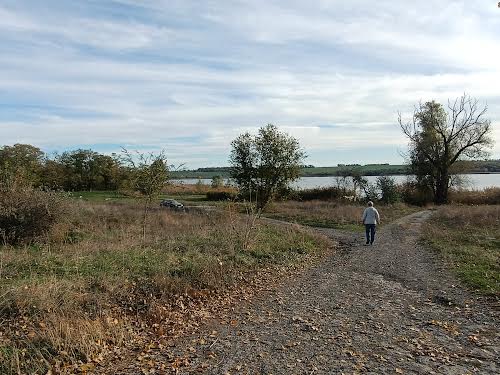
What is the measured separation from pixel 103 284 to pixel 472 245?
49.9 ft

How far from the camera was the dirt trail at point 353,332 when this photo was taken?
6.49 m

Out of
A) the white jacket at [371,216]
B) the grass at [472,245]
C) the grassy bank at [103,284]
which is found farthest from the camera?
the white jacket at [371,216]

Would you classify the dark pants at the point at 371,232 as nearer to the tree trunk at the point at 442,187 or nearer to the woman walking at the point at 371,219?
the woman walking at the point at 371,219

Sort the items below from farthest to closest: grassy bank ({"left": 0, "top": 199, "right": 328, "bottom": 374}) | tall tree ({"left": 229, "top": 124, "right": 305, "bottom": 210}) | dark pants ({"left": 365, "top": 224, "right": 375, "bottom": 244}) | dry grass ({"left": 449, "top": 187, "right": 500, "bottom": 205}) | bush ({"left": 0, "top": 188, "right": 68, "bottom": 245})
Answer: dry grass ({"left": 449, "top": 187, "right": 500, "bottom": 205}) < tall tree ({"left": 229, "top": 124, "right": 305, "bottom": 210}) < dark pants ({"left": 365, "top": 224, "right": 375, "bottom": 244}) < bush ({"left": 0, "top": 188, "right": 68, "bottom": 245}) < grassy bank ({"left": 0, "top": 199, "right": 328, "bottom": 374})

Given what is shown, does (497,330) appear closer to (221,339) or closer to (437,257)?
(221,339)

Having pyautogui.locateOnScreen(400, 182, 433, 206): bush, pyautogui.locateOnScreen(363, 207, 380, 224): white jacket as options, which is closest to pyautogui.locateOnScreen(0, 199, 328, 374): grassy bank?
pyautogui.locateOnScreen(363, 207, 380, 224): white jacket

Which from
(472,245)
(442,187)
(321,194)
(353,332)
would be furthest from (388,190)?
(353,332)

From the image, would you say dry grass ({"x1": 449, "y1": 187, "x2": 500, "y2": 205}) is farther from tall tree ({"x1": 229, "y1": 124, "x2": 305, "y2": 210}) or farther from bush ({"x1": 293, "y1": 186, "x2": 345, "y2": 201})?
tall tree ({"x1": 229, "y1": 124, "x2": 305, "y2": 210})

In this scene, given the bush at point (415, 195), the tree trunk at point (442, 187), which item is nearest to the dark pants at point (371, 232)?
the bush at point (415, 195)

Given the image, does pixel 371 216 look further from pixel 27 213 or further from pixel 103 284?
pixel 27 213

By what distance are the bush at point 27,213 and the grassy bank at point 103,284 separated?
0.54 m

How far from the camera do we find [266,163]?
124ft

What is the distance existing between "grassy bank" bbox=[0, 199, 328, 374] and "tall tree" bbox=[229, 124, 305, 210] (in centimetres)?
2022

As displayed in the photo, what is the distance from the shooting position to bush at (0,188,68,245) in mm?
16283
